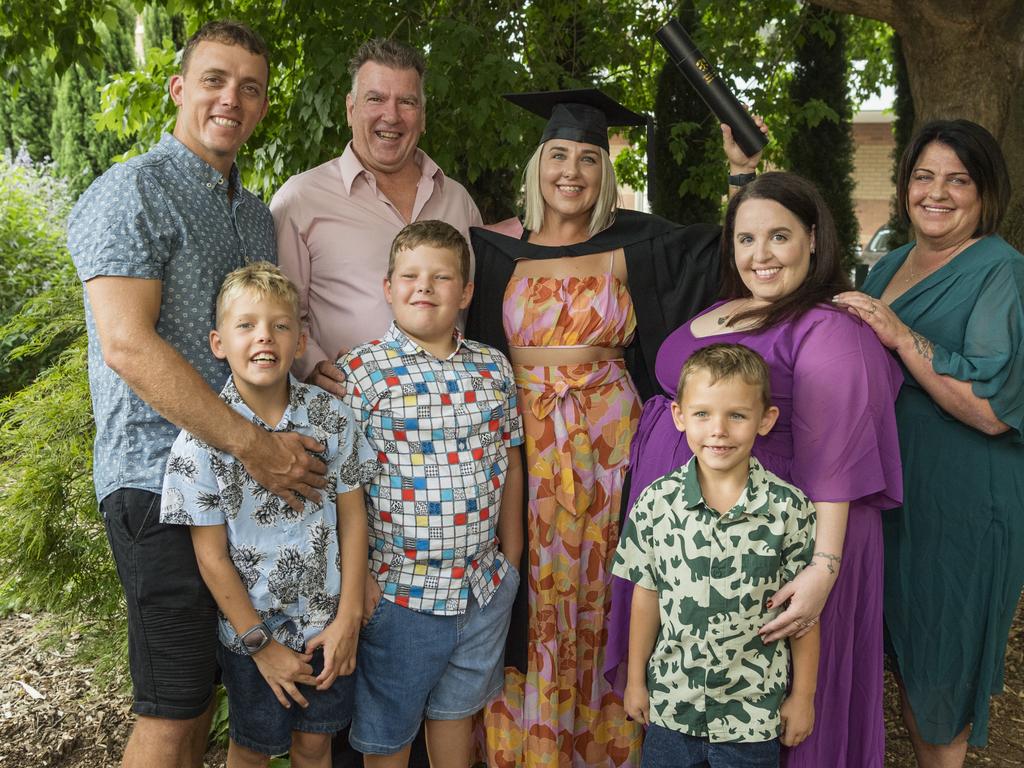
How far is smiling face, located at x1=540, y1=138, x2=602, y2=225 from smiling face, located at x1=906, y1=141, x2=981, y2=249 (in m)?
1.02

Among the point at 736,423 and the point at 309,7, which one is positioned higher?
the point at 309,7

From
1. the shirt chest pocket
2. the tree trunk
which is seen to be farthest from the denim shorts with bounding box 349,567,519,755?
the tree trunk

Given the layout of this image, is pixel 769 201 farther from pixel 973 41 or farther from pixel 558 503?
pixel 973 41

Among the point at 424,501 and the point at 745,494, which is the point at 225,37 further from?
the point at 745,494

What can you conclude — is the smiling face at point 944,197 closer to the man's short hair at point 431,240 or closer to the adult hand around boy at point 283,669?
the man's short hair at point 431,240

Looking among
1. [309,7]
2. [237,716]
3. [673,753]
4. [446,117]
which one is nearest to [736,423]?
[673,753]

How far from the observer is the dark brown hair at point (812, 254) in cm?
253

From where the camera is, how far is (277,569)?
236cm

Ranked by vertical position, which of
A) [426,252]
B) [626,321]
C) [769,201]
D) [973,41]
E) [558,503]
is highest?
[973,41]

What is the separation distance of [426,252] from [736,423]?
3.30ft

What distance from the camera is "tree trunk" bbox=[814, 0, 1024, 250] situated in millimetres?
4180

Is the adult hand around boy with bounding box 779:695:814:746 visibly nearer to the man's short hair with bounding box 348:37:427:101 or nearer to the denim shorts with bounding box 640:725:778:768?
the denim shorts with bounding box 640:725:778:768

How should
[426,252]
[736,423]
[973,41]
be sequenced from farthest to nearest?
[973,41] → [426,252] → [736,423]

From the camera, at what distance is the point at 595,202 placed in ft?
10.4
